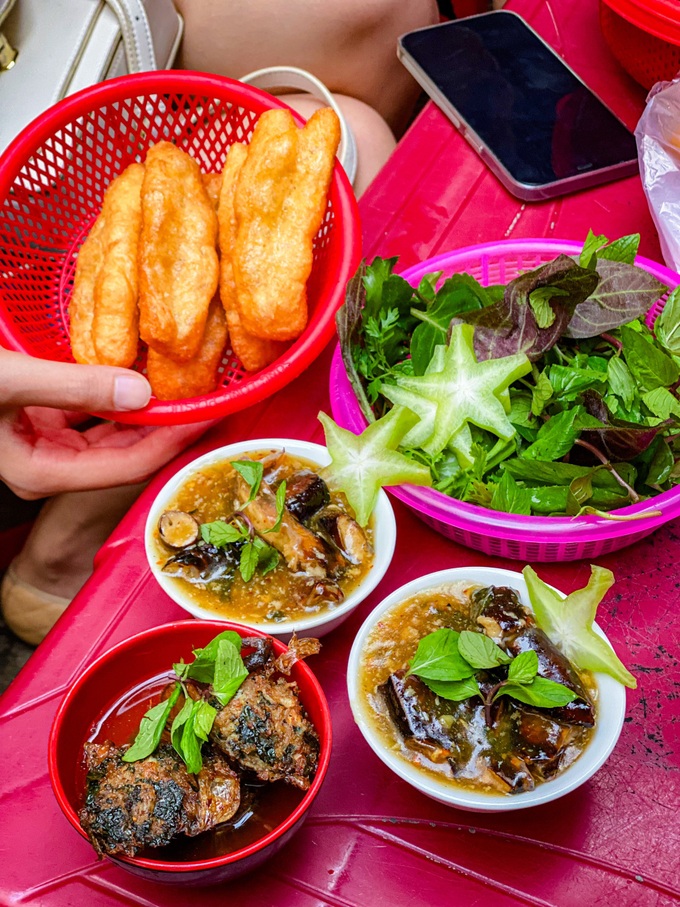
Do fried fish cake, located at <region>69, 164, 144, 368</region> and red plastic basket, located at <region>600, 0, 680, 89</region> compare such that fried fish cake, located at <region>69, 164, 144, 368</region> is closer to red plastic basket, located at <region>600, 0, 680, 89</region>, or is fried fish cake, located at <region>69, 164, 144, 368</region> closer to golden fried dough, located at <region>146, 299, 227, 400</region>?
golden fried dough, located at <region>146, 299, 227, 400</region>

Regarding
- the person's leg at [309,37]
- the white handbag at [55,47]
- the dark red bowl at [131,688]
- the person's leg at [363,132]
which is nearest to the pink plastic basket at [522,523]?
the dark red bowl at [131,688]

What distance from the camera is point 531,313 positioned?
137 cm

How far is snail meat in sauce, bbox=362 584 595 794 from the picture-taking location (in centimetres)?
100

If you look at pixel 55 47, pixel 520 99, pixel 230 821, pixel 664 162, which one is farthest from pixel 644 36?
pixel 230 821

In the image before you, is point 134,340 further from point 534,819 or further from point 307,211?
point 534,819

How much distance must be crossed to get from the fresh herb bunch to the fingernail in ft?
1.72

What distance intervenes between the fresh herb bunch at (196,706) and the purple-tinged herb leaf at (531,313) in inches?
27.2

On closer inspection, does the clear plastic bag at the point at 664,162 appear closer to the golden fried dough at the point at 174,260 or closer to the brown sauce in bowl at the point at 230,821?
the golden fried dough at the point at 174,260

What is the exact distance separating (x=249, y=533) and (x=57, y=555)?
101 cm

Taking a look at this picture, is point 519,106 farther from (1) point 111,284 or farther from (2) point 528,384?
(1) point 111,284

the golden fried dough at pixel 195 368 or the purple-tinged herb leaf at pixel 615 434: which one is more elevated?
the golden fried dough at pixel 195 368

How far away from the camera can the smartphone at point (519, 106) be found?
1826 millimetres

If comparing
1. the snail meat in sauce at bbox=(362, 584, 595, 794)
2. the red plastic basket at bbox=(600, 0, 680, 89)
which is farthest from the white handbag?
the snail meat in sauce at bbox=(362, 584, 595, 794)

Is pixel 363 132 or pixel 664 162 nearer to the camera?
pixel 664 162
